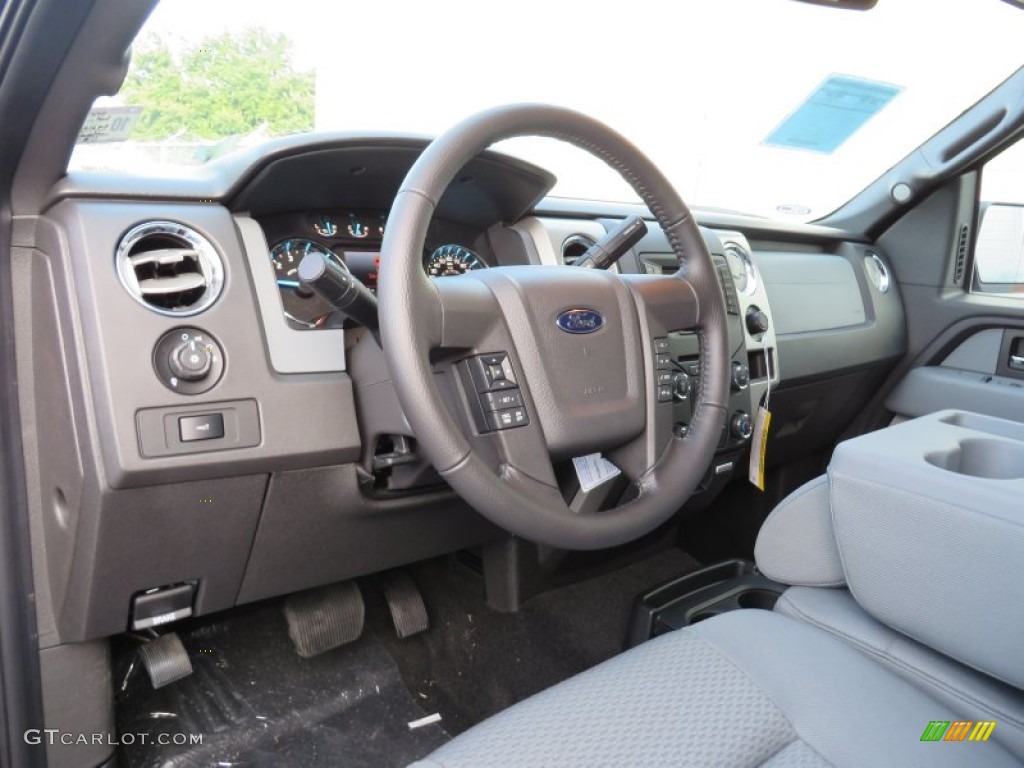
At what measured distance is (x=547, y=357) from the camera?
1064 millimetres

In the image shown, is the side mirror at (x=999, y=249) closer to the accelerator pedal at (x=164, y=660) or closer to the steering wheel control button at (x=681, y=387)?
the steering wheel control button at (x=681, y=387)

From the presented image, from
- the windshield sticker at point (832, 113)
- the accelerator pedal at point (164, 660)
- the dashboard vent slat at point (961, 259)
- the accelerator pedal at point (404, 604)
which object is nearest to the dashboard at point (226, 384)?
the accelerator pedal at point (164, 660)

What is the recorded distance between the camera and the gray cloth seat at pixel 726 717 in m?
0.78

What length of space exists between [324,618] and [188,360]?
773mm

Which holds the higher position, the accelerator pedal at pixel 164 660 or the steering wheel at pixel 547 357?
the steering wheel at pixel 547 357

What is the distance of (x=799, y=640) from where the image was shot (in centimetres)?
96

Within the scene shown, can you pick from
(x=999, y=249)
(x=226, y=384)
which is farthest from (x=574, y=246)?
(x=999, y=249)

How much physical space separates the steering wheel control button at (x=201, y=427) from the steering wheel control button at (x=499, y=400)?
406 mm

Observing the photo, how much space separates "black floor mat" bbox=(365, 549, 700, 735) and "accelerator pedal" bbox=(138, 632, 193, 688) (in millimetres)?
467

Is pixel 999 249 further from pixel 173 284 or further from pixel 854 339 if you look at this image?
pixel 173 284

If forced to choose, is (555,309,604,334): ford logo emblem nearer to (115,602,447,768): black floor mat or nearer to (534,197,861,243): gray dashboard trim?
(534,197,861,243): gray dashboard trim

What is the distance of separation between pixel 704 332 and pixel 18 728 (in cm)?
128

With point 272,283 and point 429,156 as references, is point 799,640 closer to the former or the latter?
point 429,156

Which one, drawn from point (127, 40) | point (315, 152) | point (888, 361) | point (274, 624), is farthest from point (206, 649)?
point (888, 361)
